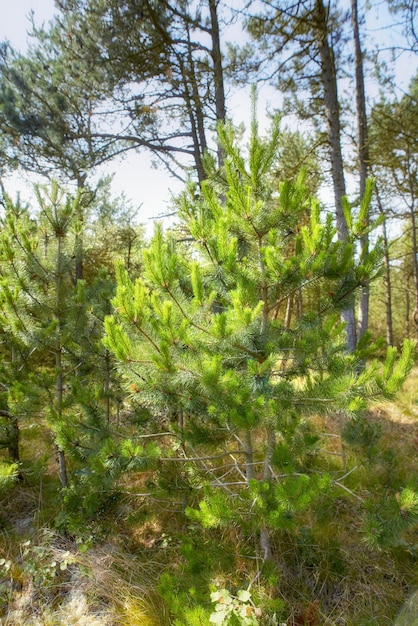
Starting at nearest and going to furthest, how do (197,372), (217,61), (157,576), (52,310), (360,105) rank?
(197,372) < (157,576) < (52,310) < (217,61) < (360,105)

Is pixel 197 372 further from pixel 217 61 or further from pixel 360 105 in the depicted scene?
pixel 360 105

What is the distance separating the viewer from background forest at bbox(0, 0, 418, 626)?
218 cm

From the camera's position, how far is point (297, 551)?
11.0 feet

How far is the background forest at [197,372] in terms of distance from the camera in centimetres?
218

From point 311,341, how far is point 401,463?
3492 millimetres

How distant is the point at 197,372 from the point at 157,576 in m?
2.52

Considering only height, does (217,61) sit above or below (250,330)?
above

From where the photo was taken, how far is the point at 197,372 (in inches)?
85.0

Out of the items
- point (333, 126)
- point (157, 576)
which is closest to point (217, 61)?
point (333, 126)

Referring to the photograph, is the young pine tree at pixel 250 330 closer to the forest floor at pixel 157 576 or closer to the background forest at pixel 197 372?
the background forest at pixel 197 372

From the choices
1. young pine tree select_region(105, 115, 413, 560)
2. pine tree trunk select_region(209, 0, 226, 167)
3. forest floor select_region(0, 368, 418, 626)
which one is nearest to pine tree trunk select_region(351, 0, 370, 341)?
pine tree trunk select_region(209, 0, 226, 167)

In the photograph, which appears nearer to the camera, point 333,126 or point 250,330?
point 250,330

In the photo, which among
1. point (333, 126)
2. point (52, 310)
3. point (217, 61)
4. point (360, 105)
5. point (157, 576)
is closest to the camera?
point (157, 576)

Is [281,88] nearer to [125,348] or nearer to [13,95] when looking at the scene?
[13,95]
